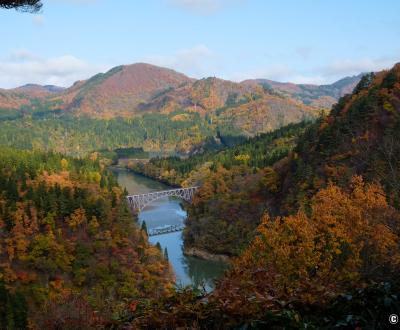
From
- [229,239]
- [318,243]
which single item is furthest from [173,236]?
[318,243]

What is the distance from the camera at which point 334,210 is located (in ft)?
76.4

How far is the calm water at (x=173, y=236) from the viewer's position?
52.9 metres

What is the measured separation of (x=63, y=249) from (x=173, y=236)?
1023 inches

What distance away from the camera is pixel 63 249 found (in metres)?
46.3

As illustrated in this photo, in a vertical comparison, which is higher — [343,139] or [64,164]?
[343,139]

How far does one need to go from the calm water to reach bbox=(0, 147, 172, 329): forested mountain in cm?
521

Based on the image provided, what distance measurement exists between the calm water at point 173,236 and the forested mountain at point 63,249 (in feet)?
A: 17.1

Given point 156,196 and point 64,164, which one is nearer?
point 64,164

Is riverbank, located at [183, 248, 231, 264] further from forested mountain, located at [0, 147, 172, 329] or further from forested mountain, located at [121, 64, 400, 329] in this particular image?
forested mountain, located at [0, 147, 172, 329]

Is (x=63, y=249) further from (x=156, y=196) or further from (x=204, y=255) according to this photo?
(x=156, y=196)

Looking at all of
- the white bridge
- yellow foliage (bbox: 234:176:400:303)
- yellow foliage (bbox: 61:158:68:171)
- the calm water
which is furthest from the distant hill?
yellow foliage (bbox: 61:158:68:171)

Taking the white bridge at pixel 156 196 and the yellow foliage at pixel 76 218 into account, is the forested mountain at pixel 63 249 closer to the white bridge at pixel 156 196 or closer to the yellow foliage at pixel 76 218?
the yellow foliage at pixel 76 218

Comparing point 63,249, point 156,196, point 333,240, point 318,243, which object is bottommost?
point 156,196

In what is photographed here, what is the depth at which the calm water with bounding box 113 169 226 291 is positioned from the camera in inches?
2084
